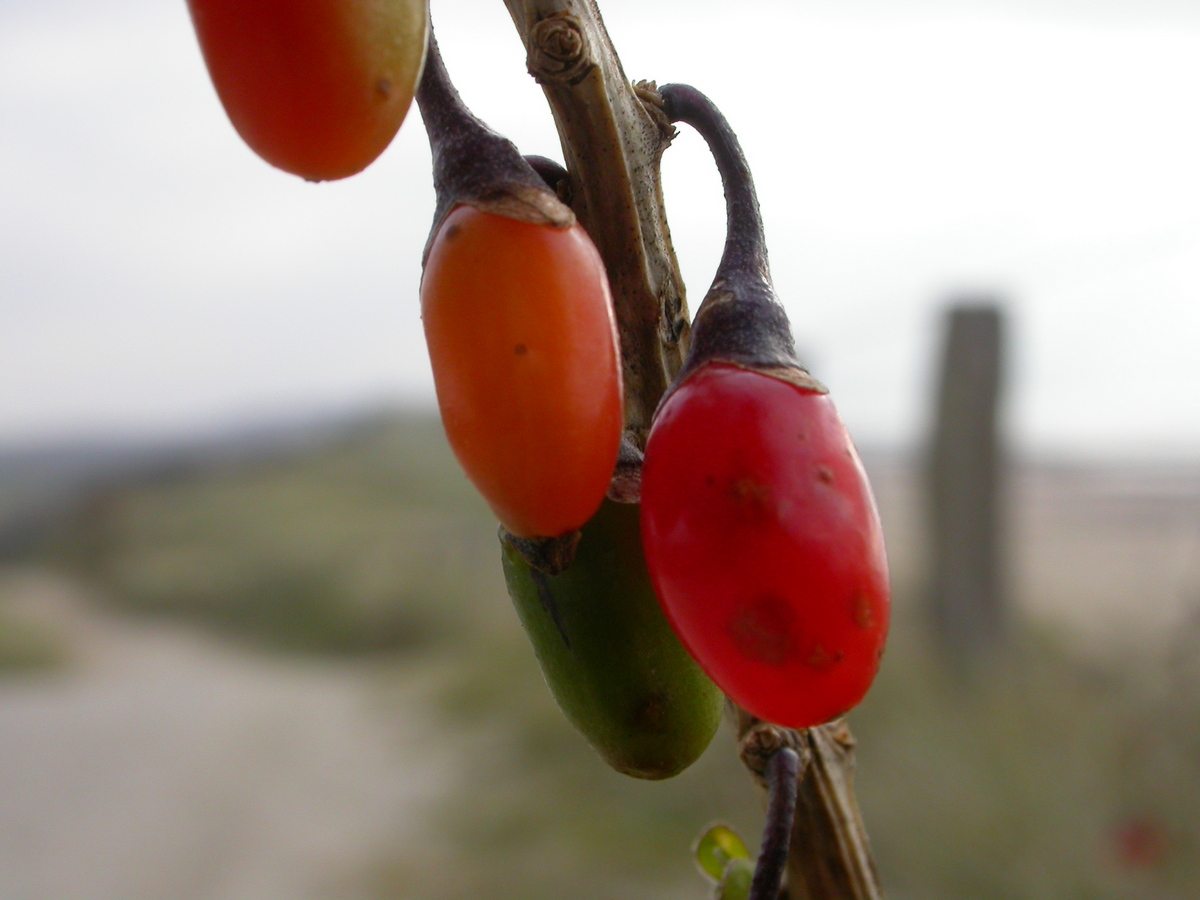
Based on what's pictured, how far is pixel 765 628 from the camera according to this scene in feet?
1.21

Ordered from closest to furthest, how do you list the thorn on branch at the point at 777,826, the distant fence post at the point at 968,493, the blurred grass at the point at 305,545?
the thorn on branch at the point at 777,826 < the distant fence post at the point at 968,493 < the blurred grass at the point at 305,545

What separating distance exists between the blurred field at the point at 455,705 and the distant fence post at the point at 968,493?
115 millimetres

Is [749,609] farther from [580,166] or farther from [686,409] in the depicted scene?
[580,166]

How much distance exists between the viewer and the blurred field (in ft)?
10.6

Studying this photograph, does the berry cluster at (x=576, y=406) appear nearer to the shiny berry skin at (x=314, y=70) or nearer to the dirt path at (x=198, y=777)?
the shiny berry skin at (x=314, y=70)

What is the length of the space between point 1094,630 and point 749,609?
437cm

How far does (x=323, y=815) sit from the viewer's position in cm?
454

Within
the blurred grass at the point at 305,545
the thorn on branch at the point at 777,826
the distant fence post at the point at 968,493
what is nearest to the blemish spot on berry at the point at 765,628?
the thorn on branch at the point at 777,826

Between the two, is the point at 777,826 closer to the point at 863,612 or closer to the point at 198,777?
the point at 863,612

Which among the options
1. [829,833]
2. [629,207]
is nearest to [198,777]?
[829,833]

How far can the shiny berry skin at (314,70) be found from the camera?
34 cm

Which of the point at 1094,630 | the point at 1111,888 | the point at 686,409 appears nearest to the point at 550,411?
the point at 686,409

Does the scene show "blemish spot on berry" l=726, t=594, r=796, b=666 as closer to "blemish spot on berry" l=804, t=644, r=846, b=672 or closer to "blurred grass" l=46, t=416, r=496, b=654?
"blemish spot on berry" l=804, t=644, r=846, b=672

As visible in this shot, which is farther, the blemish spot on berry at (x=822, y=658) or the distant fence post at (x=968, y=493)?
the distant fence post at (x=968, y=493)
